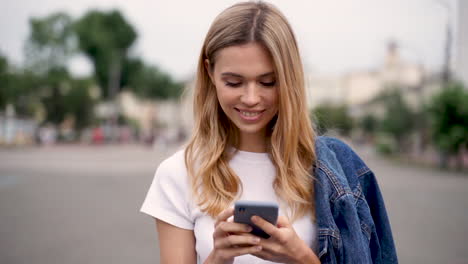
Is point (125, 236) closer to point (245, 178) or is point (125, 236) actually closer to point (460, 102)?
point (245, 178)

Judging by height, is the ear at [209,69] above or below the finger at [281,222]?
above

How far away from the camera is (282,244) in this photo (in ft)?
4.90

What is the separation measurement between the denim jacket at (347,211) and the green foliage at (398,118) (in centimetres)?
3023

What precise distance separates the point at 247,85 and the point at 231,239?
0.59 metres

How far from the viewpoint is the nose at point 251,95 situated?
1.73 meters

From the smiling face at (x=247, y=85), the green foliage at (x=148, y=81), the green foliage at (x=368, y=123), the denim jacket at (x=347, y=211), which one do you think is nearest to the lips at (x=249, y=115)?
the smiling face at (x=247, y=85)

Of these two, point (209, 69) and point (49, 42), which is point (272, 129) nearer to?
point (209, 69)

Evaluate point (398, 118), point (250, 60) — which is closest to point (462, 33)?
point (250, 60)

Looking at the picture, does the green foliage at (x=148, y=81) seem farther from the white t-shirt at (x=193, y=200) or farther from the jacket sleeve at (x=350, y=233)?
the jacket sleeve at (x=350, y=233)

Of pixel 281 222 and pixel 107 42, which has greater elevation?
pixel 107 42

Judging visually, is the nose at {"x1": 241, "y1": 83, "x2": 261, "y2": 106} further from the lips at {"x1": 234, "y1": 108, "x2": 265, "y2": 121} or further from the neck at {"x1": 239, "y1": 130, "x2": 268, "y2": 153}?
the neck at {"x1": 239, "y1": 130, "x2": 268, "y2": 153}

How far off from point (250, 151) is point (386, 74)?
7365 cm

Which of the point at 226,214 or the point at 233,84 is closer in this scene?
the point at 226,214

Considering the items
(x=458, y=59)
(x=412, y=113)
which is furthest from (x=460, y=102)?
(x=458, y=59)
